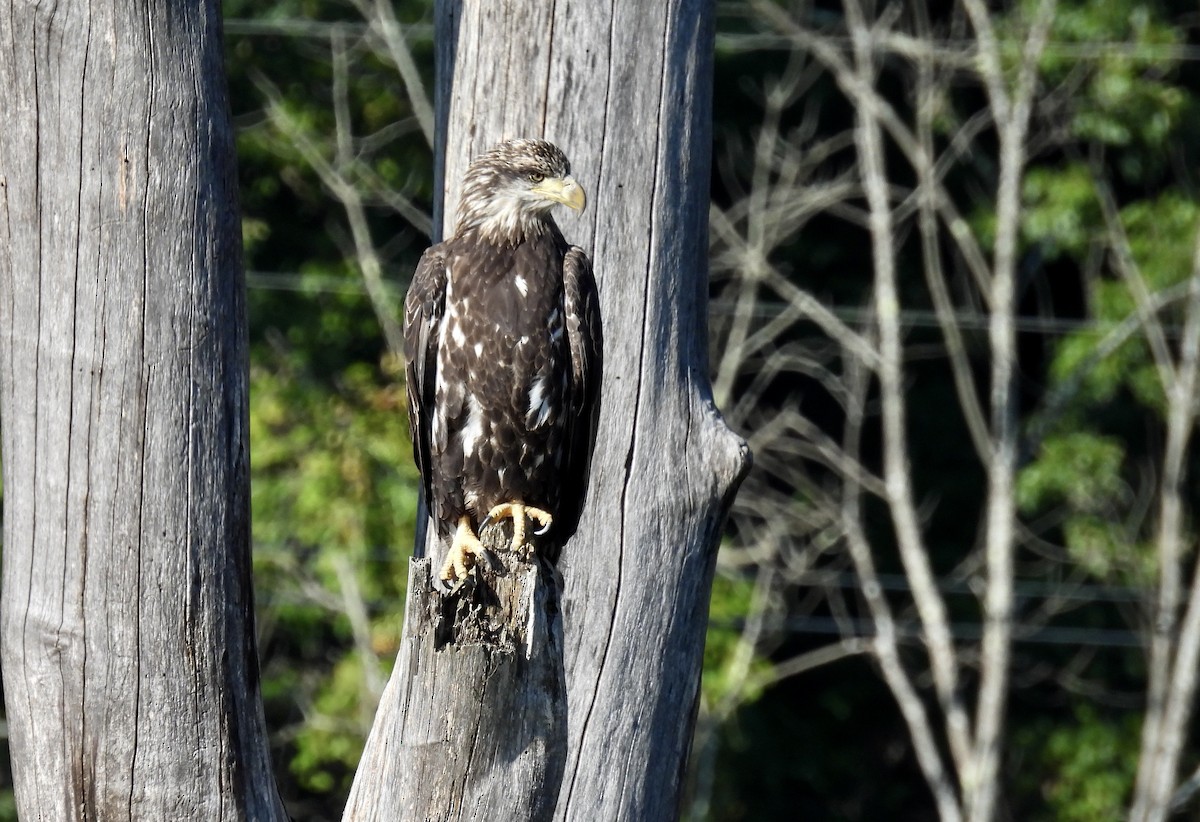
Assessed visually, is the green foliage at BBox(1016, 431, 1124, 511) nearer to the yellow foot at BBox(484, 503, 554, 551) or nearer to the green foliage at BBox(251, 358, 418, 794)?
the green foliage at BBox(251, 358, 418, 794)

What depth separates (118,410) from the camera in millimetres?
3117

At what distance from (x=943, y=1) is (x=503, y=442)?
33.2 feet

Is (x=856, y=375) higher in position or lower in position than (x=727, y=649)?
higher

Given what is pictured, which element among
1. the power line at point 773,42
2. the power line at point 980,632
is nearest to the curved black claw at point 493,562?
the power line at point 773,42

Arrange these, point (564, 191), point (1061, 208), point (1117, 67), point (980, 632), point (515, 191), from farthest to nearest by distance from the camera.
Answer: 1. point (980, 632)
2. point (1061, 208)
3. point (1117, 67)
4. point (515, 191)
5. point (564, 191)

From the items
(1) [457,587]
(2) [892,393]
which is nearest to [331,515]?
(2) [892,393]

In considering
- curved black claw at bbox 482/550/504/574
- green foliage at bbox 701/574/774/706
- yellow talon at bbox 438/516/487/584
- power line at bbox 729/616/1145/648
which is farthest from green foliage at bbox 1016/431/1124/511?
curved black claw at bbox 482/550/504/574

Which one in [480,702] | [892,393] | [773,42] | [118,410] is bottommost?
[480,702]

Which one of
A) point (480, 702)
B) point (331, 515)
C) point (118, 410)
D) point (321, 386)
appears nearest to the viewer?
point (480, 702)

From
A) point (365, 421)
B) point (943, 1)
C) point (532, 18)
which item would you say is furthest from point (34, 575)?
point (943, 1)

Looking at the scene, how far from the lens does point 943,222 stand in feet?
42.5

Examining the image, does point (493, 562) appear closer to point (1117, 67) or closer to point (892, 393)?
point (892, 393)

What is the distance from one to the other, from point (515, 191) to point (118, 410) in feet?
4.08

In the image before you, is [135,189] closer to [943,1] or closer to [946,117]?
[946,117]
